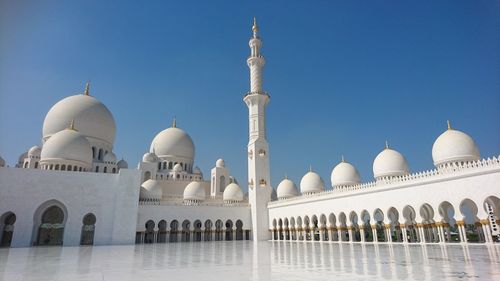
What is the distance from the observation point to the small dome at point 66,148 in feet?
75.5

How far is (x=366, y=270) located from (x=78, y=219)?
2044cm

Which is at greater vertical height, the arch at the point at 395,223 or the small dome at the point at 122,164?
the small dome at the point at 122,164

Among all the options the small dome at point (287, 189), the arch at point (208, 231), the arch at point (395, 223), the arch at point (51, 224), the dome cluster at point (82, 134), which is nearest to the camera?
the arch at point (395, 223)

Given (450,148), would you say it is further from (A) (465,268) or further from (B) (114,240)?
(B) (114,240)

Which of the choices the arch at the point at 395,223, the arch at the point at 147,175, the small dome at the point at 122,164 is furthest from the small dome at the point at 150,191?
the arch at the point at 395,223

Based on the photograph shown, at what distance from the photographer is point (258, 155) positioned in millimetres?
27234

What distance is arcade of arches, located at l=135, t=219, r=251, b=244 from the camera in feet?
86.1

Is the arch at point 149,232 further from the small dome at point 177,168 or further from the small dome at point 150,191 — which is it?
the small dome at point 177,168

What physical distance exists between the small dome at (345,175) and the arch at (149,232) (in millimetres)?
15448

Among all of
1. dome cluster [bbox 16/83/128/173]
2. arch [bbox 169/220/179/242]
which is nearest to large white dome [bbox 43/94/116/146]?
dome cluster [bbox 16/83/128/173]

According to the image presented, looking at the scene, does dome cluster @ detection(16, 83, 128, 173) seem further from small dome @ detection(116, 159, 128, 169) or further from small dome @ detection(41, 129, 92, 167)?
small dome @ detection(116, 159, 128, 169)

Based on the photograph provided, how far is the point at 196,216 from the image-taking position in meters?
27.4

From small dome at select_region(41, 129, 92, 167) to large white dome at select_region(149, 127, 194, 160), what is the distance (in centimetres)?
1068

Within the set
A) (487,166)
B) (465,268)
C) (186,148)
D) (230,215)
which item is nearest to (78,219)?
(230,215)
